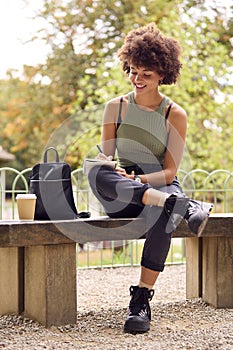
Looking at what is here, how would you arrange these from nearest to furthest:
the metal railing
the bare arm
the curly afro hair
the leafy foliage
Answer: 1. the curly afro hair
2. the bare arm
3. the metal railing
4. the leafy foliage

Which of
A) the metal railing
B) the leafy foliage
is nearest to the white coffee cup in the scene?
the metal railing

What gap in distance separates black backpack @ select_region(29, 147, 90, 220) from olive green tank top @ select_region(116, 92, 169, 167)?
38 centimetres

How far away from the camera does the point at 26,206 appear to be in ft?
9.89

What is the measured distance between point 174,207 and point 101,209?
9.98 feet

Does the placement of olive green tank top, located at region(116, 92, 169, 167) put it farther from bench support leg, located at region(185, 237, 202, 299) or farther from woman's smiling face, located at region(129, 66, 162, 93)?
bench support leg, located at region(185, 237, 202, 299)

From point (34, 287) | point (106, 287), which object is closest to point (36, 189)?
point (34, 287)

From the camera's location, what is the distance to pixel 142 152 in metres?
3.28

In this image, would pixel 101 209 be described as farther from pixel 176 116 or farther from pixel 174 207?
pixel 174 207

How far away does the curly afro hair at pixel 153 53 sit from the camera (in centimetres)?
319

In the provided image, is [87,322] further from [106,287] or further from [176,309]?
[106,287]

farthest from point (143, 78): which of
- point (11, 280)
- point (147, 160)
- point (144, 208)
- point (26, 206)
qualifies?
point (11, 280)

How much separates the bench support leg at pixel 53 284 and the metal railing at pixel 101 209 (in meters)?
1.81

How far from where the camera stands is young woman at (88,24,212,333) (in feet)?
9.68

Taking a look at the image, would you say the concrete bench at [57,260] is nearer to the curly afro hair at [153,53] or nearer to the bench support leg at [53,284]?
the bench support leg at [53,284]
